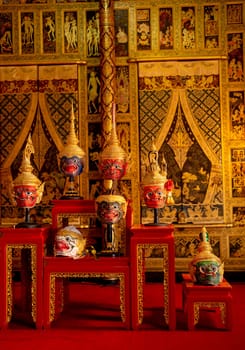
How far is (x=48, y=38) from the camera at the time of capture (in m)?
8.21

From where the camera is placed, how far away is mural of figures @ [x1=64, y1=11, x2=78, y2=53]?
815 centimetres

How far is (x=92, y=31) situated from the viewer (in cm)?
815

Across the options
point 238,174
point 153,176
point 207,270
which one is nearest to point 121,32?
point 238,174

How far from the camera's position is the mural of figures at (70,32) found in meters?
8.15

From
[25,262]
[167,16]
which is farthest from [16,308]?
[167,16]

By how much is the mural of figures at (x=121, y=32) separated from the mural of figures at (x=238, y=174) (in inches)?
91.4

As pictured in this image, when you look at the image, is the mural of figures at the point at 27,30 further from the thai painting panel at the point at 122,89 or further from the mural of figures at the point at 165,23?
the mural of figures at the point at 165,23


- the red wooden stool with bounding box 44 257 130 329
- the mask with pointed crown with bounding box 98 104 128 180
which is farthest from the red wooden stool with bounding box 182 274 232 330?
the mask with pointed crown with bounding box 98 104 128 180

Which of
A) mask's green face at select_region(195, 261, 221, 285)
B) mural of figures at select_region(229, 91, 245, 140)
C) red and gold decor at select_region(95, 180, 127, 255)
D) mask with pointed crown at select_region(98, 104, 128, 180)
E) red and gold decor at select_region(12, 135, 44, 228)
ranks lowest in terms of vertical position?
mask's green face at select_region(195, 261, 221, 285)

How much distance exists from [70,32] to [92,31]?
35 centimetres

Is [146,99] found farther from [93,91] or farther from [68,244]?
[68,244]

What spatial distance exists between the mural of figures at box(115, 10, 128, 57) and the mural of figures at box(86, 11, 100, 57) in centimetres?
30

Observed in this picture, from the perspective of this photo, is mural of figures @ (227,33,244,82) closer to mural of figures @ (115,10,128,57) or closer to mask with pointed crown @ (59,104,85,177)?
mural of figures @ (115,10,128,57)

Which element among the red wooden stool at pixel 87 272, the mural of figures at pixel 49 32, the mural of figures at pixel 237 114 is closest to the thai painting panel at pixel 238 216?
the mural of figures at pixel 237 114
